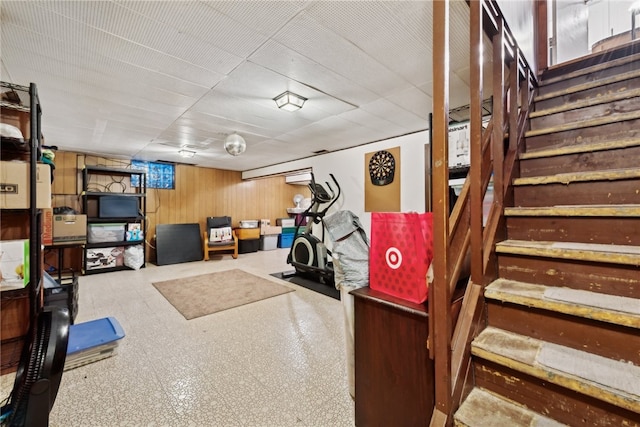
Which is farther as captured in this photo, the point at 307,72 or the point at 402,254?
the point at 307,72

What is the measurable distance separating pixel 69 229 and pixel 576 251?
19.1 feet

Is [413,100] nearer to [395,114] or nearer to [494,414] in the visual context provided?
[395,114]

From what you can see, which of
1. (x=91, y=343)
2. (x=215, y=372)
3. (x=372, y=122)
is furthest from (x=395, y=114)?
(x=91, y=343)

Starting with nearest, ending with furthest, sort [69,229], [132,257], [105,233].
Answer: [69,229]
[105,233]
[132,257]

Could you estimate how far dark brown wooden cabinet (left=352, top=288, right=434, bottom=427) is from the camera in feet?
3.65

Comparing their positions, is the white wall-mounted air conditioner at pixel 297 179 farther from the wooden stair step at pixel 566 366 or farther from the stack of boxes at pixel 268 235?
the wooden stair step at pixel 566 366

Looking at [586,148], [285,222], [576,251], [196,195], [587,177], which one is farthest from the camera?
[285,222]

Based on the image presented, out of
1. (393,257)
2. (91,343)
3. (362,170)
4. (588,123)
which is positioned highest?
(362,170)

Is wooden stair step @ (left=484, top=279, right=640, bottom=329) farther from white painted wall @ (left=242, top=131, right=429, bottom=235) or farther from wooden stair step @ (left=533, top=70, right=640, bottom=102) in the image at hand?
white painted wall @ (left=242, top=131, right=429, bottom=235)

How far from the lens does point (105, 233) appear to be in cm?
509

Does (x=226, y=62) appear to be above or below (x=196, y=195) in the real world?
above

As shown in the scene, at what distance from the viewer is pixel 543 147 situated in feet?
5.62

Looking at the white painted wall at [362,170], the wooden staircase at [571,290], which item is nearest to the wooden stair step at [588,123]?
the wooden staircase at [571,290]

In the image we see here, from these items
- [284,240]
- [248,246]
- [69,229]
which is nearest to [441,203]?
[69,229]
